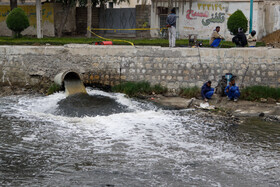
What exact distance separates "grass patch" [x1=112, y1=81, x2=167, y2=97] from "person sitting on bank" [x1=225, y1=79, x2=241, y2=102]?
210 centimetres

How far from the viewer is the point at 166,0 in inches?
878

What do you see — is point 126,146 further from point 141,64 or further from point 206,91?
point 141,64

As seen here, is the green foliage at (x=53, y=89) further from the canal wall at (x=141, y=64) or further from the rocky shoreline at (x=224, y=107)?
the canal wall at (x=141, y=64)

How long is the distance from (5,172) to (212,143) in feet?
14.5

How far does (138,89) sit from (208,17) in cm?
970

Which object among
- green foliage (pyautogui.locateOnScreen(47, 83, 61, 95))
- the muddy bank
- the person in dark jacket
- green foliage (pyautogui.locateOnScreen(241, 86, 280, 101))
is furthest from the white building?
green foliage (pyautogui.locateOnScreen(47, 83, 61, 95))

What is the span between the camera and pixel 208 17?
2173 cm

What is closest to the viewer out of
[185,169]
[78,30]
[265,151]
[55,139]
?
[185,169]

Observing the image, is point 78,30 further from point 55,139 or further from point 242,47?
point 55,139

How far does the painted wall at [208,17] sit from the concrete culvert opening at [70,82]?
368 inches

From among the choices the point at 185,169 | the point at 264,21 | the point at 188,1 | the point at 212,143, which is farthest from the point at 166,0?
the point at 185,169

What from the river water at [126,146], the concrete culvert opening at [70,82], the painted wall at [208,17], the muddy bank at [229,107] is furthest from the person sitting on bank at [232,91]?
the painted wall at [208,17]

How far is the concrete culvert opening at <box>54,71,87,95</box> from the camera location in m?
13.4

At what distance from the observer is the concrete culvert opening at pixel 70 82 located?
13.4 meters
